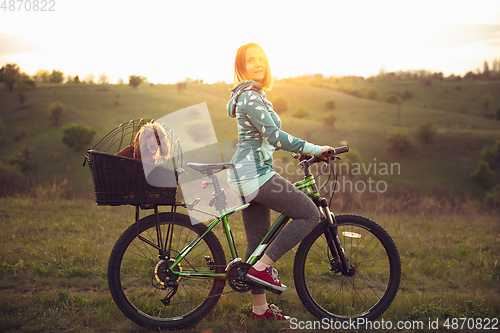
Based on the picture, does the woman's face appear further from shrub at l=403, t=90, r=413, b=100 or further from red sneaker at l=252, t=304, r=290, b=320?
shrub at l=403, t=90, r=413, b=100

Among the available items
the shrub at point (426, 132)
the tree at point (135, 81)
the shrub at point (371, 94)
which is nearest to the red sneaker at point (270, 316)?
the shrub at point (426, 132)

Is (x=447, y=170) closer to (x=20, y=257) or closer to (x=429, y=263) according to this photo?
(x=429, y=263)

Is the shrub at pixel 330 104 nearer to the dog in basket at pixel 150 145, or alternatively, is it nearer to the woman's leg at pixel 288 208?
the woman's leg at pixel 288 208

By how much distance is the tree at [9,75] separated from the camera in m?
47.8

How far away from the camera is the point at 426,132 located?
179 feet

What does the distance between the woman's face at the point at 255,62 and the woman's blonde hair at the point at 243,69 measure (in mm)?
25

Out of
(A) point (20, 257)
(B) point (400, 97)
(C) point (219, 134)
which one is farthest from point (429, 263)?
(B) point (400, 97)

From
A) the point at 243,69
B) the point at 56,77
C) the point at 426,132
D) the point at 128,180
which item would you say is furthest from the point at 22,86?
the point at 426,132

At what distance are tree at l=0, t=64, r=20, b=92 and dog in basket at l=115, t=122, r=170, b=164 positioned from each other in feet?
189

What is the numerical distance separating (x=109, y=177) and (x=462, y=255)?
5235mm

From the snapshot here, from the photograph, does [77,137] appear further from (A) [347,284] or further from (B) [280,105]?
(B) [280,105]

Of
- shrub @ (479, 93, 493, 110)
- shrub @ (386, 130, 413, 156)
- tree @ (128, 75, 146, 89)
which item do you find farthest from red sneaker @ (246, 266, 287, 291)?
shrub @ (479, 93, 493, 110)

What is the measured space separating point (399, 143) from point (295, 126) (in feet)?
53.1

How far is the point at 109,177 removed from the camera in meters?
2.47
